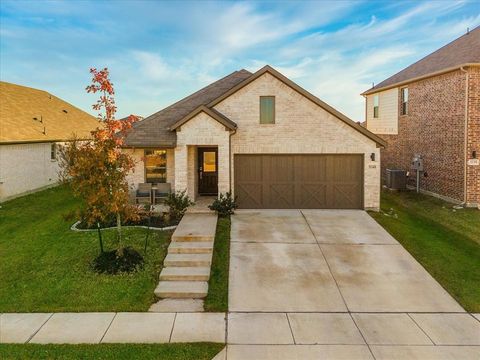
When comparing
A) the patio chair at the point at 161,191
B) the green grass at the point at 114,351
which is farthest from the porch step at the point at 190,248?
the patio chair at the point at 161,191

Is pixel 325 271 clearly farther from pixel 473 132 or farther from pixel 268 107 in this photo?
pixel 473 132

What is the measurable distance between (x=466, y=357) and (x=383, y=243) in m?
6.03

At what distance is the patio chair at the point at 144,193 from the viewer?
17.1 meters

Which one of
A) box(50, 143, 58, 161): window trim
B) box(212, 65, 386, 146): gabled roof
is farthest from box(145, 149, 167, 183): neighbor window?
box(50, 143, 58, 161): window trim

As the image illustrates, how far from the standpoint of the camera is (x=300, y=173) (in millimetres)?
17328

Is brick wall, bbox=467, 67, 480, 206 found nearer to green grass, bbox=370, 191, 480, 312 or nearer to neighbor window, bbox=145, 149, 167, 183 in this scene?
green grass, bbox=370, 191, 480, 312

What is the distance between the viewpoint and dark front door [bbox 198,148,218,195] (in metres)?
19.4

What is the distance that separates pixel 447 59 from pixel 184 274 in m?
18.8

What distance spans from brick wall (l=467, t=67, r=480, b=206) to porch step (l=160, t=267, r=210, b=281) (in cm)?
1428

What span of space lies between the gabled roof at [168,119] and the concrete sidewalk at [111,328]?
362 inches

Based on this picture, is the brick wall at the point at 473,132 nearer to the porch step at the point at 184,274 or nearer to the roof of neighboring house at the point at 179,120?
the roof of neighboring house at the point at 179,120

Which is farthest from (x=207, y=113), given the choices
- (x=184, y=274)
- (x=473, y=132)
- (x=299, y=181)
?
(x=473, y=132)

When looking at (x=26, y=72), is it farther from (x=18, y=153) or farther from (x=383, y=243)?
(x=383, y=243)

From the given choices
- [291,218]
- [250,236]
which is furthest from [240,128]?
[250,236]
